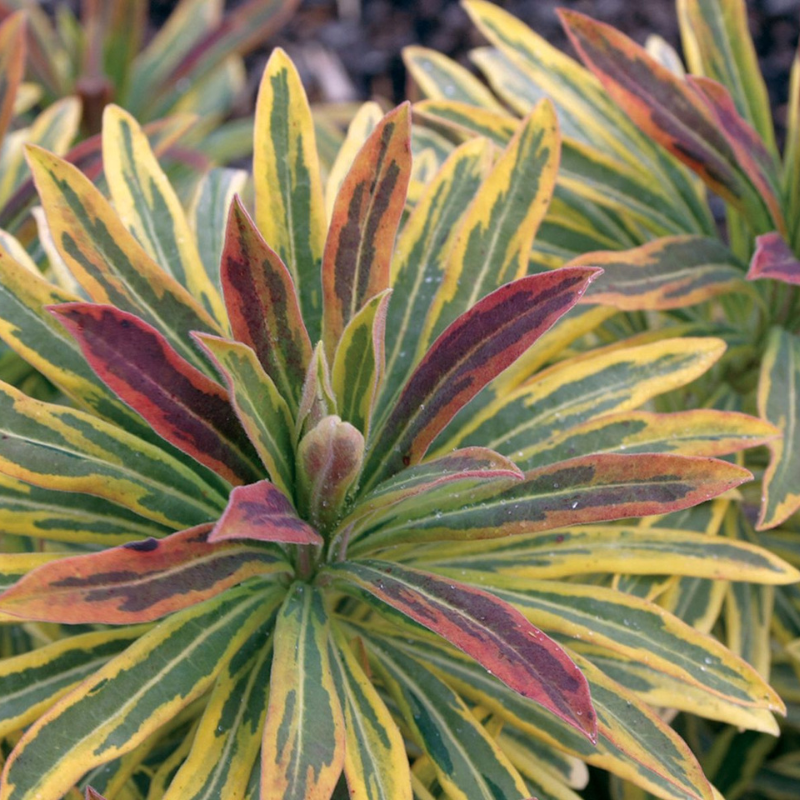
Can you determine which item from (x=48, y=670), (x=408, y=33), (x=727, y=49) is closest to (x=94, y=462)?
(x=48, y=670)

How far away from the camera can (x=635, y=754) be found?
0.89m

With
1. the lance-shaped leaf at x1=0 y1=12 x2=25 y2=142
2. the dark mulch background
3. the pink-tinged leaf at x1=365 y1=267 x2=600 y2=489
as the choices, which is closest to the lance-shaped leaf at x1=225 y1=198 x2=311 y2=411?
the pink-tinged leaf at x1=365 y1=267 x2=600 y2=489

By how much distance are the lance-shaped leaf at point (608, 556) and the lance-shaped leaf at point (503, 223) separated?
0.24m

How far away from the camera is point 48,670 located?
0.94 meters

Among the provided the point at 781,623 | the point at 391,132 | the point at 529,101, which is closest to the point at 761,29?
the point at 529,101

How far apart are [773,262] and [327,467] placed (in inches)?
24.6

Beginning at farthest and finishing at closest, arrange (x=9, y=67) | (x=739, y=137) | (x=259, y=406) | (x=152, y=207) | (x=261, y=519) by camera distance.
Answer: (x=9, y=67) < (x=739, y=137) < (x=152, y=207) < (x=259, y=406) < (x=261, y=519)

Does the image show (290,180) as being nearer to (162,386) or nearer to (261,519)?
(162,386)

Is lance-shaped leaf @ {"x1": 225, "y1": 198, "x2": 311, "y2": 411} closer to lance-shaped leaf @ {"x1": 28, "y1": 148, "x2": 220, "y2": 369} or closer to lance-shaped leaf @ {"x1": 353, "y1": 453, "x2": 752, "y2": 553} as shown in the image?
lance-shaped leaf @ {"x1": 28, "y1": 148, "x2": 220, "y2": 369}

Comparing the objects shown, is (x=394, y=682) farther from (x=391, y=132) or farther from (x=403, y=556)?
(x=391, y=132)

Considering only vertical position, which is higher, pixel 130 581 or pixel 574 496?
pixel 574 496

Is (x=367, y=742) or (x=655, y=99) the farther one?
(x=655, y=99)

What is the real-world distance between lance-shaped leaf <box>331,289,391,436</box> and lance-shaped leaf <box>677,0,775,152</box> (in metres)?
0.78

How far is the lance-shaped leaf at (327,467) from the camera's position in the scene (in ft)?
2.73
